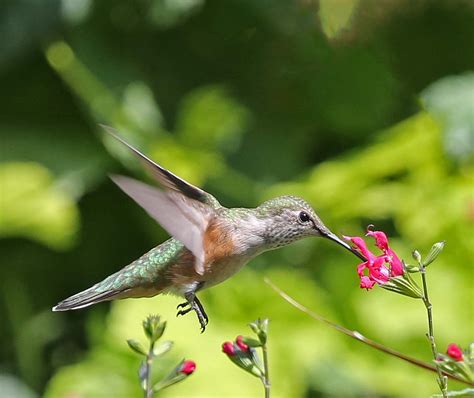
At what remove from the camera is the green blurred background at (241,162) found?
2.93 metres

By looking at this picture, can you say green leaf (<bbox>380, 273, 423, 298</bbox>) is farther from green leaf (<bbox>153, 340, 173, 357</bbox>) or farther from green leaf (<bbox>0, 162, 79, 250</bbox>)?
green leaf (<bbox>0, 162, 79, 250</bbox>)

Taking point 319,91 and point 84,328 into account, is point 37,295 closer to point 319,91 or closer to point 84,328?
point 84,328

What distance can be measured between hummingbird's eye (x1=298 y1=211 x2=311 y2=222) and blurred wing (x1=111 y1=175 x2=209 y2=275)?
154 millimetres

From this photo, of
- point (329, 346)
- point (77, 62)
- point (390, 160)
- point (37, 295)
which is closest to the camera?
point (329, 346)

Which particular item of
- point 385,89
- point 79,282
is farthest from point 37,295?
point 385,89

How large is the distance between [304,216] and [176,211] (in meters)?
0.23

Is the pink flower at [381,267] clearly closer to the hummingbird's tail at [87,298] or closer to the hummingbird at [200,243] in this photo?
the hummingbird at [200,243]

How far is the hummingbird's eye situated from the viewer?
1542mm

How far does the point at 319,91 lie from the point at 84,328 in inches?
49.3

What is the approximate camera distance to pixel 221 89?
3.47 m

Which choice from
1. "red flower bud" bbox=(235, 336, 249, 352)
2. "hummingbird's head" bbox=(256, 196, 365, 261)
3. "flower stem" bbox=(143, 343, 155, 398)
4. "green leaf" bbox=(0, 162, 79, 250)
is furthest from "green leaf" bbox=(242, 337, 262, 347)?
"green leaf" bbox=(0, 162, 79, 250)

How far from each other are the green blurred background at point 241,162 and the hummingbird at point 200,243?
1.25m

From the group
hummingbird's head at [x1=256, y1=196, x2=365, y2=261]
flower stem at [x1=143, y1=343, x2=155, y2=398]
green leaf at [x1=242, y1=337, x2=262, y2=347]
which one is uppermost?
hummingbird's head at [x1=256, y1=196, x2=365, y2=261]

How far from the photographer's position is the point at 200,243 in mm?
1519
